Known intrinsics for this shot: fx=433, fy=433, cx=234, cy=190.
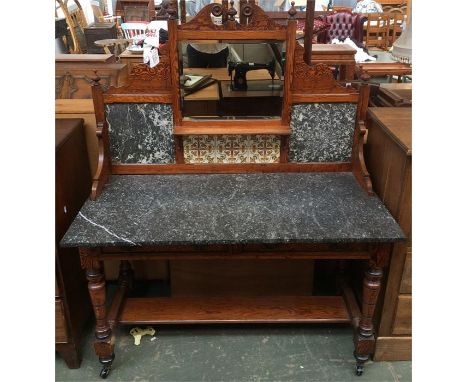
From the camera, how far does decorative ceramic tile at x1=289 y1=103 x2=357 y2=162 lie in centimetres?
173

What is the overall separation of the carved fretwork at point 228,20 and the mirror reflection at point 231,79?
6 centimetres

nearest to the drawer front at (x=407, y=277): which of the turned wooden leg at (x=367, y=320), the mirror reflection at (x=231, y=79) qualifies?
the turned wooden leg at (x=367, y=320)

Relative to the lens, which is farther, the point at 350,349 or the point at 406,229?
the point at 350,349

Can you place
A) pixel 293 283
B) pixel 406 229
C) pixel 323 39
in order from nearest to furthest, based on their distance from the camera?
1. pixel 406 229
2. pixel 293 283
3. pixel 323 39

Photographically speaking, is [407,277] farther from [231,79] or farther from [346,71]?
[346,71]

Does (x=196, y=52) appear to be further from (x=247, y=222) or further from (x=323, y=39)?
(x=323, y=39)

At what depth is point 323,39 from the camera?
5227 mm

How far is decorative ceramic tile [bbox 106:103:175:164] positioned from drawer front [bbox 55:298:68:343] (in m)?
0.61

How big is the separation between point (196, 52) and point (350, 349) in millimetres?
1428

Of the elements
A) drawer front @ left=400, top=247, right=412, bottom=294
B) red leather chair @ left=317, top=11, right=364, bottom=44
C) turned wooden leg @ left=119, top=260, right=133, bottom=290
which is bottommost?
turned wooden leg @ left=119, top=260, right=133, bottom=290

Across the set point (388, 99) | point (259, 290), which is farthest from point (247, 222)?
point (388, 99)

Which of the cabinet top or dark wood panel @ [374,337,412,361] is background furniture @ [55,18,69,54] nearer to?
the cabinet top

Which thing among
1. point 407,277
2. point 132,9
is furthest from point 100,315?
point 132,9

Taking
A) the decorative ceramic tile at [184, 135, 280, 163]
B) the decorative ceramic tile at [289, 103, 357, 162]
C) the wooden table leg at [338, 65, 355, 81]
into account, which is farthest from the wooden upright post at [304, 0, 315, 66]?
the wooden table leg at [338, 65, 355, 81]
